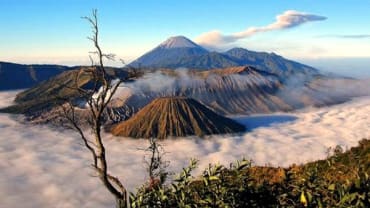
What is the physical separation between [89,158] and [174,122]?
43590 millimetres

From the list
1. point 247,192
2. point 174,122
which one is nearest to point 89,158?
point 174,122

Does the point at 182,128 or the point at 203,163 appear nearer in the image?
the point at 203,163

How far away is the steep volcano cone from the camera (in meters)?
184

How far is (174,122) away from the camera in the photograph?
18600 cm

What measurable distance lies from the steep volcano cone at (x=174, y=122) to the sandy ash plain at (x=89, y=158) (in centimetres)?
630

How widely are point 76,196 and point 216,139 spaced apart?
8520 centimetres

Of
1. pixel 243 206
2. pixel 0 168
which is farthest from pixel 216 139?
pixel 243 206

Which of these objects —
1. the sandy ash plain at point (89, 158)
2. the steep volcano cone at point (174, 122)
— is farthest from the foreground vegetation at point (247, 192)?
the steep volcano cone at point (174, 122)

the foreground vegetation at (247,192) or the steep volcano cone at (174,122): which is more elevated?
the foreground vegetation at (247,192)

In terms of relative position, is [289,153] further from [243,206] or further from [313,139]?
[243,206]

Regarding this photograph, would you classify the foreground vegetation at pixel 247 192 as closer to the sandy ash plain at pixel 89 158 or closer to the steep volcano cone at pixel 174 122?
Result: the sandy ash plain at pixel 89 158

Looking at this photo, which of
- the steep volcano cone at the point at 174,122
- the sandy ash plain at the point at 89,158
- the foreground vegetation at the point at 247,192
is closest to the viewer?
the foreground vegetation at the point at 247,192

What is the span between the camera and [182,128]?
185m

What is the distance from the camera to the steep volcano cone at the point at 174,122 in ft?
602
